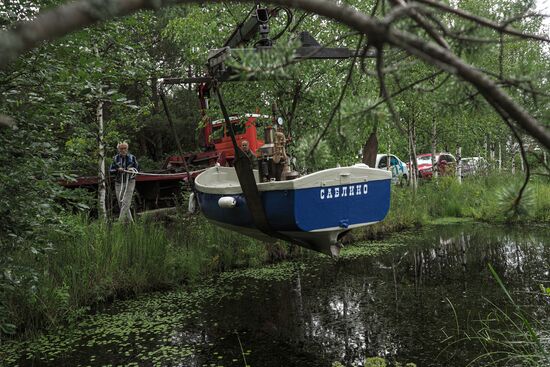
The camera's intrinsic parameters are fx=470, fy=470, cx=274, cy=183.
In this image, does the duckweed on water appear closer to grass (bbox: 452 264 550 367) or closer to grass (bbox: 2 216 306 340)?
grass (bbox: 2 216 306 340)

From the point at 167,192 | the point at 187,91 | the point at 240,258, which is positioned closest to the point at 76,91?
the point at 240,258

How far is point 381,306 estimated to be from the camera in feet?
14.6

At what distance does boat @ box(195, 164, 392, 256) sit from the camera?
3.70 meters

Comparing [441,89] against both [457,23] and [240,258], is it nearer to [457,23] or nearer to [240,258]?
[457,23]

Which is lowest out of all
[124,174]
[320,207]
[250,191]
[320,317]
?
[320,317]

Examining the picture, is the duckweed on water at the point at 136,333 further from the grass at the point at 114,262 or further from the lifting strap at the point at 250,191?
the lifting strap at the point at 250,191

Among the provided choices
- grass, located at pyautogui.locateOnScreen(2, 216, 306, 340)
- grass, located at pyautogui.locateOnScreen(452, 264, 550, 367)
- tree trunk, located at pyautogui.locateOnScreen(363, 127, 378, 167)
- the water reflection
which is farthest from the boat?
tree trunk, located at pyautogui.locateOnScreen(363, 127, 378, 167)

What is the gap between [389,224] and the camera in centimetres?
835

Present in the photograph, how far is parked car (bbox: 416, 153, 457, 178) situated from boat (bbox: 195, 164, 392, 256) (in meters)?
7.86

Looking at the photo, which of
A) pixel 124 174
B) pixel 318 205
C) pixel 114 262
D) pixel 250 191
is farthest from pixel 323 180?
pixel 124 174

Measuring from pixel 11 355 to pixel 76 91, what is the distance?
228 centimetres

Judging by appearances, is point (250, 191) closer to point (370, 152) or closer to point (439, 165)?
point (370, 152)

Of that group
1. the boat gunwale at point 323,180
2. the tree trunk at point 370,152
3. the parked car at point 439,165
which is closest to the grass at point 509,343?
the boat gunwale at point 323,180

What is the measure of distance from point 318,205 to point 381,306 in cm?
137
